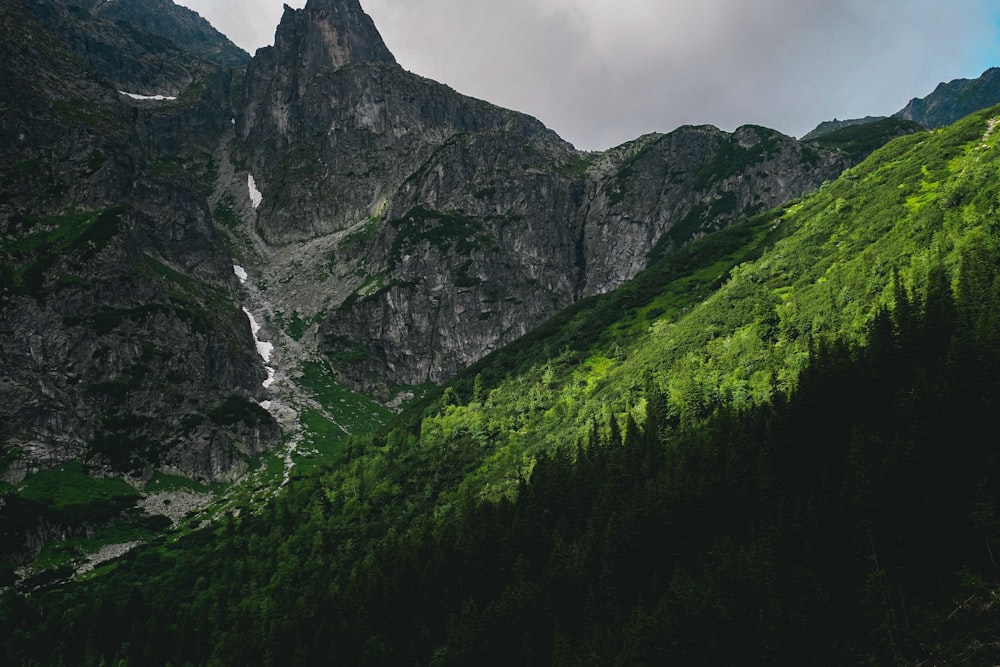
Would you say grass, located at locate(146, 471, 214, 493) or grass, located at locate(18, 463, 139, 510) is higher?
grass, located at locate(18, 463, 139, 510)

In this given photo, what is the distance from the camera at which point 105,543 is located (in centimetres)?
14812

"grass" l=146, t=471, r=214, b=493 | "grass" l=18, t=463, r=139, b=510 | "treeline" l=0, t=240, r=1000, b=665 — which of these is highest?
"grass" l=18, t=463, r=139, b=510

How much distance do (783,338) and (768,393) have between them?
14.4 m

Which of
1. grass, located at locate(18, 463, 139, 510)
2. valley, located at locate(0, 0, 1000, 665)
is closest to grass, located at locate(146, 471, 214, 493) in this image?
valley, located at locate(0, 0, 1000, 665)

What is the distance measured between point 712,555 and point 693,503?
25.7 ft

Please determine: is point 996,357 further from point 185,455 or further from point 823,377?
point 185,455

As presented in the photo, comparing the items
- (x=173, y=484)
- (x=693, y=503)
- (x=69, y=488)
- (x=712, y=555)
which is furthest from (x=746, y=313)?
(x=69, y=488)

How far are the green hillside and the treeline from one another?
255 mm

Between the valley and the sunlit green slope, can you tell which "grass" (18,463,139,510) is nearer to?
the valley

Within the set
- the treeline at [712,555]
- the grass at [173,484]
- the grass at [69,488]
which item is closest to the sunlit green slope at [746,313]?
the treeline at [712,555]

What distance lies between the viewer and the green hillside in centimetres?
4950

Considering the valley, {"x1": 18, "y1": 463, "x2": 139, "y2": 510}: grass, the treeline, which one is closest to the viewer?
the treeline

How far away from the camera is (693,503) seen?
66.3 m

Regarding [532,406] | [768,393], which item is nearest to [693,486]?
[768,393]
